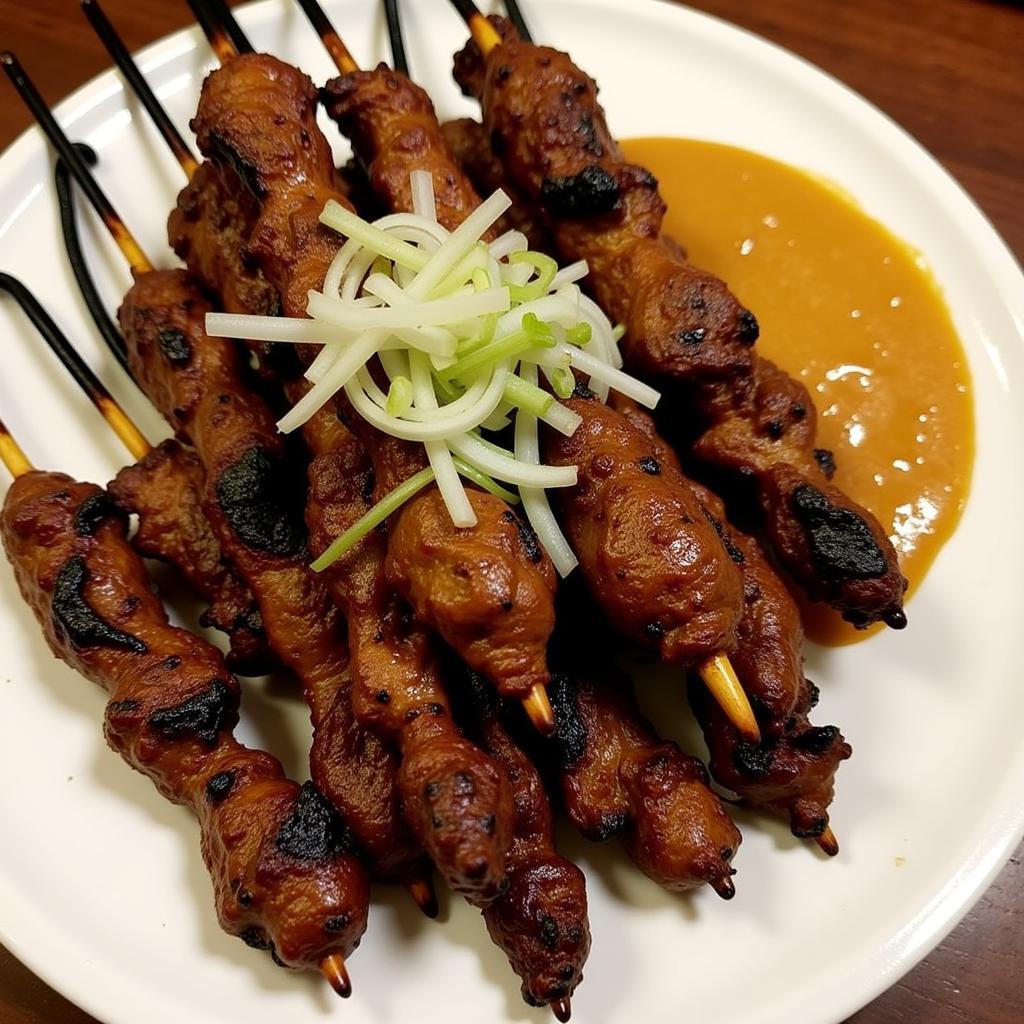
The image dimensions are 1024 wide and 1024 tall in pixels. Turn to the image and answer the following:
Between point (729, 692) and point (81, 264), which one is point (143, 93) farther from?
point (729, 692)

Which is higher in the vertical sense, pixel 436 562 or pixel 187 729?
pixel 436 562

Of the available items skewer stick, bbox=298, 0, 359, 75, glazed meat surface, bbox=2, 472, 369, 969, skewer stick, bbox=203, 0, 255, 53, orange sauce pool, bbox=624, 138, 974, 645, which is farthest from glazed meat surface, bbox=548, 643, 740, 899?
skewer stick, bbox=203, 0, 255, 53

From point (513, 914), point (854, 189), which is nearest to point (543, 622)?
point (513, 914)

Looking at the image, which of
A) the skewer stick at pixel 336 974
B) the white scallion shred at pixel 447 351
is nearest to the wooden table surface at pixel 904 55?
the white scallion shred at pixel 447 351

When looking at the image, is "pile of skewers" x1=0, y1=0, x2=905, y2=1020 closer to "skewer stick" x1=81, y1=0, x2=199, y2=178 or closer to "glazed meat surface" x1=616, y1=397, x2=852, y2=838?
"glazed meat surface" x1=616, y1=397, x2=852, y2=838

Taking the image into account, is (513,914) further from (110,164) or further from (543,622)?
(110,164)

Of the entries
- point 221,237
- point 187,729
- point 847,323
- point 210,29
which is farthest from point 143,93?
point 847,323
